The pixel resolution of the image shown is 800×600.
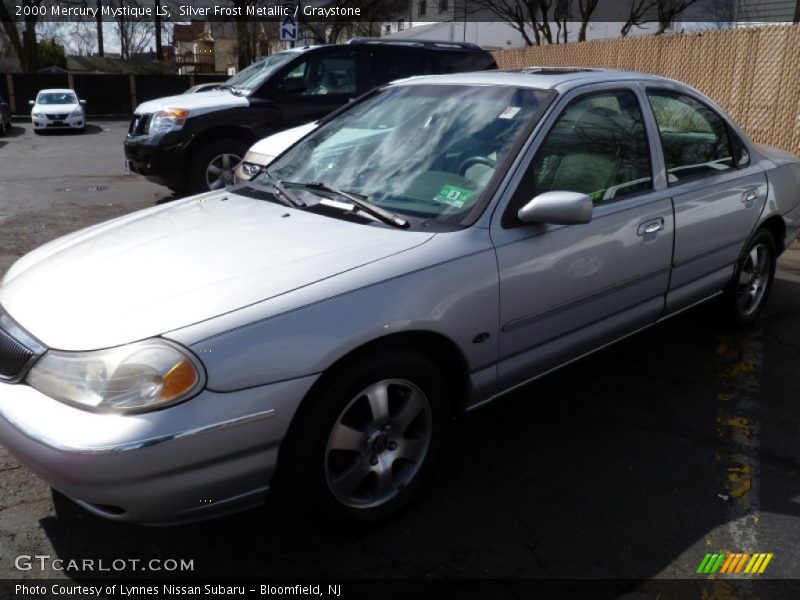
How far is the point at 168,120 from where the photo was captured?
8.59m

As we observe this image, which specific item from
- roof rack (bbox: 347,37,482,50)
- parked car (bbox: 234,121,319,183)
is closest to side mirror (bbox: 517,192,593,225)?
parked car (bbox: 234,121,319,183)

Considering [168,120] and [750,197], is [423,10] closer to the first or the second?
[168,120]

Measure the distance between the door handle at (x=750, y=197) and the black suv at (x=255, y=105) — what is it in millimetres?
5786

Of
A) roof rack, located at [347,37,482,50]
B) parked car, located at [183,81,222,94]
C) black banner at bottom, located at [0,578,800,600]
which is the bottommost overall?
black banner at bottom, located at [0,578,800,600]

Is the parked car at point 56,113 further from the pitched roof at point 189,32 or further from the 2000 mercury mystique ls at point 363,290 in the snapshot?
the pitched roof at point 189,32

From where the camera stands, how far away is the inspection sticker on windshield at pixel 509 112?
3.45 m

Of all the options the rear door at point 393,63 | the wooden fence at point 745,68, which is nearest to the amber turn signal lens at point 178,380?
the rear door at point 393,63

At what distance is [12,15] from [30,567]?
45873 mm

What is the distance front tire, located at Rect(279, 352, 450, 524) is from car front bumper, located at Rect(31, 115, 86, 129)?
74.6ft

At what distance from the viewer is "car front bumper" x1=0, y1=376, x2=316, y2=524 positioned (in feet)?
7.38

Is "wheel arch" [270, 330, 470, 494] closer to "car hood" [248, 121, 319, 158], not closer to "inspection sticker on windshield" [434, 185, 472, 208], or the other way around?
"inspection sticker on windshield" [434, 185, 472, 208]

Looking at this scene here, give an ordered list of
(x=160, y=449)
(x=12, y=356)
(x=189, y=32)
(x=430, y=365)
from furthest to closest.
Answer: (x=189, y=32) → (x=430, y=365) → (x=12, y=356) → (x=160, y=449)

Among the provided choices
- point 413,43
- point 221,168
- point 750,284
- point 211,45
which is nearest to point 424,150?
point 750,284

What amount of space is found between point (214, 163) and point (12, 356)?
21.5 feet
